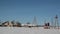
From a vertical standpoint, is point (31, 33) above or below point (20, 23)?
below

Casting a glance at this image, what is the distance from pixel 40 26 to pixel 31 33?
441 mm

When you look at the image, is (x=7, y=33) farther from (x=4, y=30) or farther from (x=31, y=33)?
(x=31, y=33)

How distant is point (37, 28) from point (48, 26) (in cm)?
42

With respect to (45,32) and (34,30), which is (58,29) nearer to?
(45,32)

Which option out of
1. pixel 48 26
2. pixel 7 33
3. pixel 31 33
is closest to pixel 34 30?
pixel 31 33

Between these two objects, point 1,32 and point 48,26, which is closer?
point 1,32

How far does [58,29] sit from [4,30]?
1842 mm

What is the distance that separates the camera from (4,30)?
14.5 ft

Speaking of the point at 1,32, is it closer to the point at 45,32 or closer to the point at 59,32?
the point at 45,32

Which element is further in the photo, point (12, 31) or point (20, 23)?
point (20, 23)

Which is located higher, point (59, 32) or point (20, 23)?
point (20, 23)

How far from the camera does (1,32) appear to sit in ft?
14.5

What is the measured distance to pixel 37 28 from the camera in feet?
15.1

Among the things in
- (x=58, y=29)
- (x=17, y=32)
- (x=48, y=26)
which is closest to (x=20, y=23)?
(x=17, y=32)
